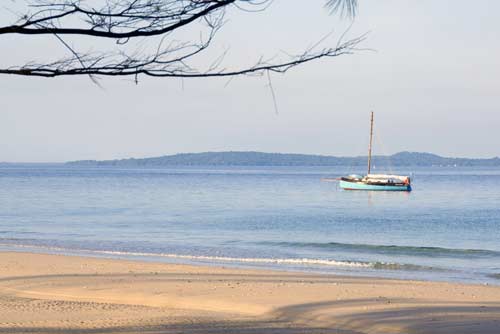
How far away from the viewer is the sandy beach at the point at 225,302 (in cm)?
1059

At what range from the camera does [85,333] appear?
966 centimetres

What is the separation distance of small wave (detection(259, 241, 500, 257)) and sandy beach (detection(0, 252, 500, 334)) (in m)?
9.33

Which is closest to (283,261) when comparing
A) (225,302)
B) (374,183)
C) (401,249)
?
(401,249)

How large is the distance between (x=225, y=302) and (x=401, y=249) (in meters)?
15.9

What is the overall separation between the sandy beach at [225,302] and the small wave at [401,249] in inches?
367

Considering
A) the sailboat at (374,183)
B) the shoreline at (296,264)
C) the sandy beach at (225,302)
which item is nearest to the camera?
the sandy beach at (225,302)

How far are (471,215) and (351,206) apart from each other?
42.6 feet

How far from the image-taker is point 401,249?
91.0 feet

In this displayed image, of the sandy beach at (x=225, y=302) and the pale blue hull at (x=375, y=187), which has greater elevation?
the sandy beach at (x=225, y=302)

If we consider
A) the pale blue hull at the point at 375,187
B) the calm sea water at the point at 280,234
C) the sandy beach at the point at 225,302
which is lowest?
the calm sea water at the point at 280,234

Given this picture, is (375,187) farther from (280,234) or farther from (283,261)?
(283,261)

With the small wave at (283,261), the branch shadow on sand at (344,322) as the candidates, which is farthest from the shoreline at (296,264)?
the branch shadow on sand at (344,322)

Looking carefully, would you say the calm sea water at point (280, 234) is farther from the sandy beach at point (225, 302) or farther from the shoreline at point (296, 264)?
the sandy beach at point (225, 302)

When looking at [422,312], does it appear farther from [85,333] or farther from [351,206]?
[351,206]
